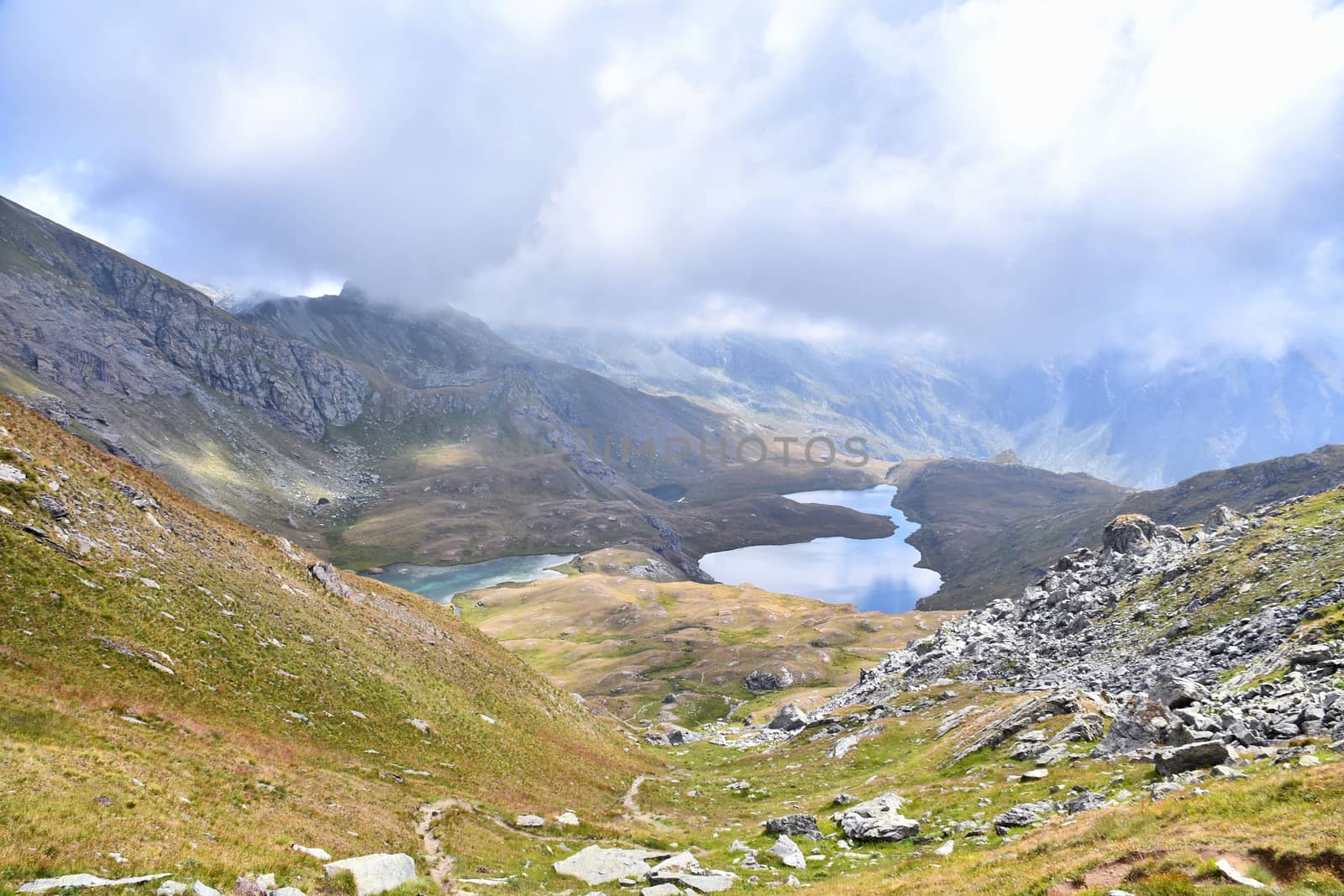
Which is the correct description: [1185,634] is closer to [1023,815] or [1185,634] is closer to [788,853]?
[1023,815]

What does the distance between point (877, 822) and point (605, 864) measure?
13870mm

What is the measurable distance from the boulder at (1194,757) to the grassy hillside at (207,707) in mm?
28928

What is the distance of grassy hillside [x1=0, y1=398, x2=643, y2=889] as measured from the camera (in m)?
18.8

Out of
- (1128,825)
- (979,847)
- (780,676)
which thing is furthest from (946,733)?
(780,676)

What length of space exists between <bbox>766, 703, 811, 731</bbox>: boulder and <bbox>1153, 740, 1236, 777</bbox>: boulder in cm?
4961

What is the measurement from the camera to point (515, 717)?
5356 centimetres

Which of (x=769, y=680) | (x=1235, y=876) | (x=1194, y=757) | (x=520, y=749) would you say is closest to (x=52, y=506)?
(x=520, y=749)

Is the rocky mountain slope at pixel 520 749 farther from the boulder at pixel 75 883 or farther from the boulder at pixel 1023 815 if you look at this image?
the boulder at pixel 75 883

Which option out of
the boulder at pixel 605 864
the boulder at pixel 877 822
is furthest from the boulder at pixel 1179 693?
the boulder at pixel 605 864

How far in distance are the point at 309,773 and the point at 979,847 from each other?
28972 millimetres

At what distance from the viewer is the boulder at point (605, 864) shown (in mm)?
26892

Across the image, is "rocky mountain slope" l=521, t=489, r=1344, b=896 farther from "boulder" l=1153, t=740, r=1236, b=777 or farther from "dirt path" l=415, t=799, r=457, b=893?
"dirt path" l=415, t=799, r=457, b=893

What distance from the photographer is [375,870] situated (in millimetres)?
20344

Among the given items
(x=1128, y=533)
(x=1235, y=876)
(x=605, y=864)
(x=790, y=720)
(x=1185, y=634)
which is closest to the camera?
(x=1235, y=876)
